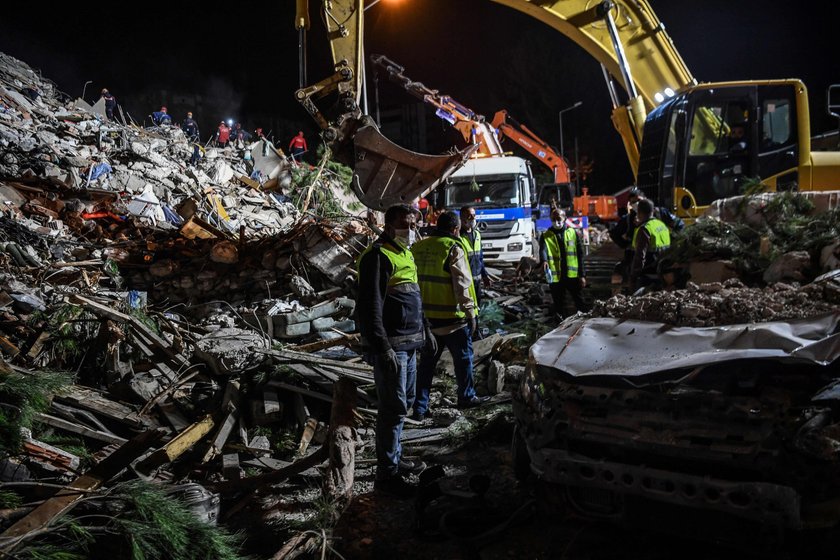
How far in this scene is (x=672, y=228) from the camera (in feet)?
22.3

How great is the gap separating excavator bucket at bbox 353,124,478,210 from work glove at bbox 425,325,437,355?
302cm

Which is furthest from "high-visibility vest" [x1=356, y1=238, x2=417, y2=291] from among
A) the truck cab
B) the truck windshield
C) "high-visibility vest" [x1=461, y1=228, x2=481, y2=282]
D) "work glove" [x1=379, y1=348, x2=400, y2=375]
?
the truck windshield

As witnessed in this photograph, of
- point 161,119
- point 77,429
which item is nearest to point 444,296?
point 77,429

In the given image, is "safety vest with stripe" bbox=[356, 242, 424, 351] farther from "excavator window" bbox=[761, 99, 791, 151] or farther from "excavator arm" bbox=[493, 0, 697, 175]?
"excavator arm" bbox=[493, 0, 697, 175]

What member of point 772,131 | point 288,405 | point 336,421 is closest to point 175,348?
point 288,405

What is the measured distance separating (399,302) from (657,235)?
3657 mm

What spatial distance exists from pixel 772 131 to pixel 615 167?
88.6 feet

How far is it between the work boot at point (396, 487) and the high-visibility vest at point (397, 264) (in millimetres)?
1318

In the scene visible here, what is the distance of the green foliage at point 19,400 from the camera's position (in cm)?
357

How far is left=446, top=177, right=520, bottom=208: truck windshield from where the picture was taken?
41.5 feet

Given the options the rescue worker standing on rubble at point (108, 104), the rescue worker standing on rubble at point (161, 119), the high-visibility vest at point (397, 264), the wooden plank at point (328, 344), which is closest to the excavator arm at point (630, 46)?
the wooden plank at point (328, 344)

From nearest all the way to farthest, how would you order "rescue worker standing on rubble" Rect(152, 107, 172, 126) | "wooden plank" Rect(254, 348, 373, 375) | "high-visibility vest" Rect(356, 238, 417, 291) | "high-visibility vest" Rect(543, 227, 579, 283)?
"high-visibility vest" Rect(356, 238, 417, 291)
"wooden plank" Rect(254, 348, 373, 375)
"high-visibility vest" Rect(543, 227, 579, 283)
"rescue worker standing on rubble" Rect(152, 107, 172, 126)

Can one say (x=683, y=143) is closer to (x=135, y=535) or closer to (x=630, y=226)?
(x=630, y=226)

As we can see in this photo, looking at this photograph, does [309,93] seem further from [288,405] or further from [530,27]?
[530,27]
